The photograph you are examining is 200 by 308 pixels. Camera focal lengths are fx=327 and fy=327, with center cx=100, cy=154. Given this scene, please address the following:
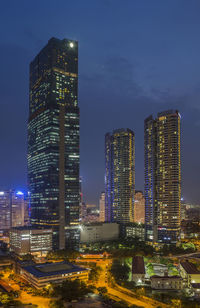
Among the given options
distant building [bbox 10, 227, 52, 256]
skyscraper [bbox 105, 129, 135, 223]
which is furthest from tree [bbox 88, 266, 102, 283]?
skyscraper [bbox 105, 129, 135, 223]

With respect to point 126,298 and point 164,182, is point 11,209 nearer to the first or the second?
point 164,182

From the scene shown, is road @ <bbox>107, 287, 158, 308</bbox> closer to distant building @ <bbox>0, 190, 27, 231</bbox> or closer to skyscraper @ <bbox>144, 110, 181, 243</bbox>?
skyscraper @ <bbox>144, 110, 181, 243</bbox>

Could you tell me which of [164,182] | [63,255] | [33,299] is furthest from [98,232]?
[33,299]

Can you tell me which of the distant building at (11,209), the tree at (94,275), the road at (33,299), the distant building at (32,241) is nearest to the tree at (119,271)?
the tree at (94,275)

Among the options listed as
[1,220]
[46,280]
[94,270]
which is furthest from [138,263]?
[1,220]

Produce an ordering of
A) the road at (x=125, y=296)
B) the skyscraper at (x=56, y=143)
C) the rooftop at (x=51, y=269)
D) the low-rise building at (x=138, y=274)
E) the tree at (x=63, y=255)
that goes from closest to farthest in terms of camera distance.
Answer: the road at (x=125, y=296) → the rooftop at (x=51, y=269) → the low-rise building at (x=138, y=274) → the tree at (x=63, y=255) → the skyscraper at (x=56, y=143)

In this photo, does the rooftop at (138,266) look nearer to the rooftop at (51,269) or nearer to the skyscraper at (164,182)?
the rooftop at (51,269)

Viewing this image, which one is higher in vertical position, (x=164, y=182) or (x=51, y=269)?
(x=164, y=182)
